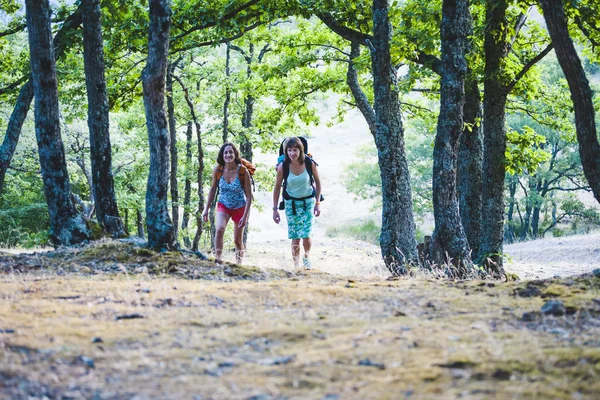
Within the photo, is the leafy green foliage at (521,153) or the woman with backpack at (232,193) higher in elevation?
the leafy green foliage at (521,153)

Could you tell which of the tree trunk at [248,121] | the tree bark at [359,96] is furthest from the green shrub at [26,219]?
the tree bark at [359,96]

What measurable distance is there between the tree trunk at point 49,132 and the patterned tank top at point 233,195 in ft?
7.20

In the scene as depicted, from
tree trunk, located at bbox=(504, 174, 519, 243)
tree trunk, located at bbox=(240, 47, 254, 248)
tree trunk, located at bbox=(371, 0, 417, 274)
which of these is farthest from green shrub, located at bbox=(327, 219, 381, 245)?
tree trunk, located at bbox=(371, 0, 417, 274)

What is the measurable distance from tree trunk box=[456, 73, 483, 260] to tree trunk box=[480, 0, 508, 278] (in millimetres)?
266

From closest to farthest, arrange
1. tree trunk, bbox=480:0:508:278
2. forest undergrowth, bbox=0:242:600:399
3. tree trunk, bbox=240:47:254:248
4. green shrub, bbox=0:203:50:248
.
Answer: forest undergrowth, bbox=0:242:600:399
tree trunk, bbox=480:0:508:278
tree trunk, bbox=240:47:254:248
green shrub, bbox=0:203:50:248

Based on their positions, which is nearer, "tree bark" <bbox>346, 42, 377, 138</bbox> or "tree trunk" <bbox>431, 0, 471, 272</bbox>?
"tree trunk" <bbox>431, 0, 471, 272</bbox>

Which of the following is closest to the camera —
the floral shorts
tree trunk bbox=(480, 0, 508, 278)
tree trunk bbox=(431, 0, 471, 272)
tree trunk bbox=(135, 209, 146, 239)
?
tree trunk bbox=(431, 0, 471, 272)

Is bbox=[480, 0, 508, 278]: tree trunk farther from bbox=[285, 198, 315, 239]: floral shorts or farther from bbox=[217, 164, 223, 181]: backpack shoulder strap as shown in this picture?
bbox=[217, 164, 223, 181]: backpack shoulder strap

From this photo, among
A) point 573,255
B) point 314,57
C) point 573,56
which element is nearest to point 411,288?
point 573,56

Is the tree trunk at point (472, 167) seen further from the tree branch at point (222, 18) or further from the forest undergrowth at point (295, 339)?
the forest undergrowth at point (295, 339)

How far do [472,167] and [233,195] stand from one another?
6.04 m

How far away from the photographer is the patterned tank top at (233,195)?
1034cm

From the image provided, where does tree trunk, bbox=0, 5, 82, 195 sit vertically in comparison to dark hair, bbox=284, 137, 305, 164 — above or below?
above

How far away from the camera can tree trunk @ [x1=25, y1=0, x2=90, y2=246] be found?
9.18 metres
